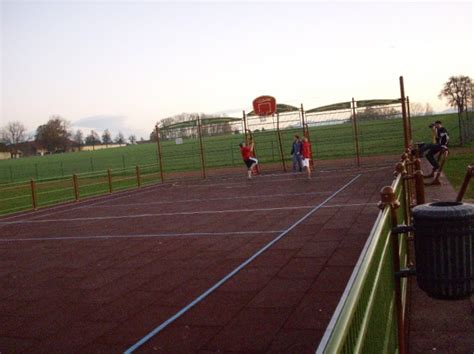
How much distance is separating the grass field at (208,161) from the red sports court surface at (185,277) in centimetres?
463

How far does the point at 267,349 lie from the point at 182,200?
12.2 metres

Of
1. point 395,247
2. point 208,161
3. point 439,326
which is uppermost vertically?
point 395,247

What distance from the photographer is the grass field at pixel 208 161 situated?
22438mm

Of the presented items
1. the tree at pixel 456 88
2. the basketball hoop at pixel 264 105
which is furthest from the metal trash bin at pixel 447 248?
the tree at pixel 456 88

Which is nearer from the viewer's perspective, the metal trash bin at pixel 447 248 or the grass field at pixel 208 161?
the metal trash bin at pixel 447 248

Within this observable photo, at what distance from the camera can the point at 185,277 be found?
6.78m

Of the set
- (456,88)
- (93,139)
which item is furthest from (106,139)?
(456,88)

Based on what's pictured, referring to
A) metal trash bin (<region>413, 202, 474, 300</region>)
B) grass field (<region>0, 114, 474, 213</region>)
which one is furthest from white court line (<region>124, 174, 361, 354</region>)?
grass field (<region>0, 114, 474, 213</region>)

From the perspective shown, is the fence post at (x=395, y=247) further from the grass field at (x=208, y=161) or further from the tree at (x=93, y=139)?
the tree at (x=93, y=139)

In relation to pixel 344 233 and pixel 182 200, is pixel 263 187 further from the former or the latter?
pixel 344 233

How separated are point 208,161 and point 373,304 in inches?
1671

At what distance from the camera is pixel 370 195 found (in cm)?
1302

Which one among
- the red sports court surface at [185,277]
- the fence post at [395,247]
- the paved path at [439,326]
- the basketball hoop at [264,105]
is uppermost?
the basketball hoop at [264,105]

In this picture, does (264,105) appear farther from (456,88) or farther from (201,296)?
(456,88)
